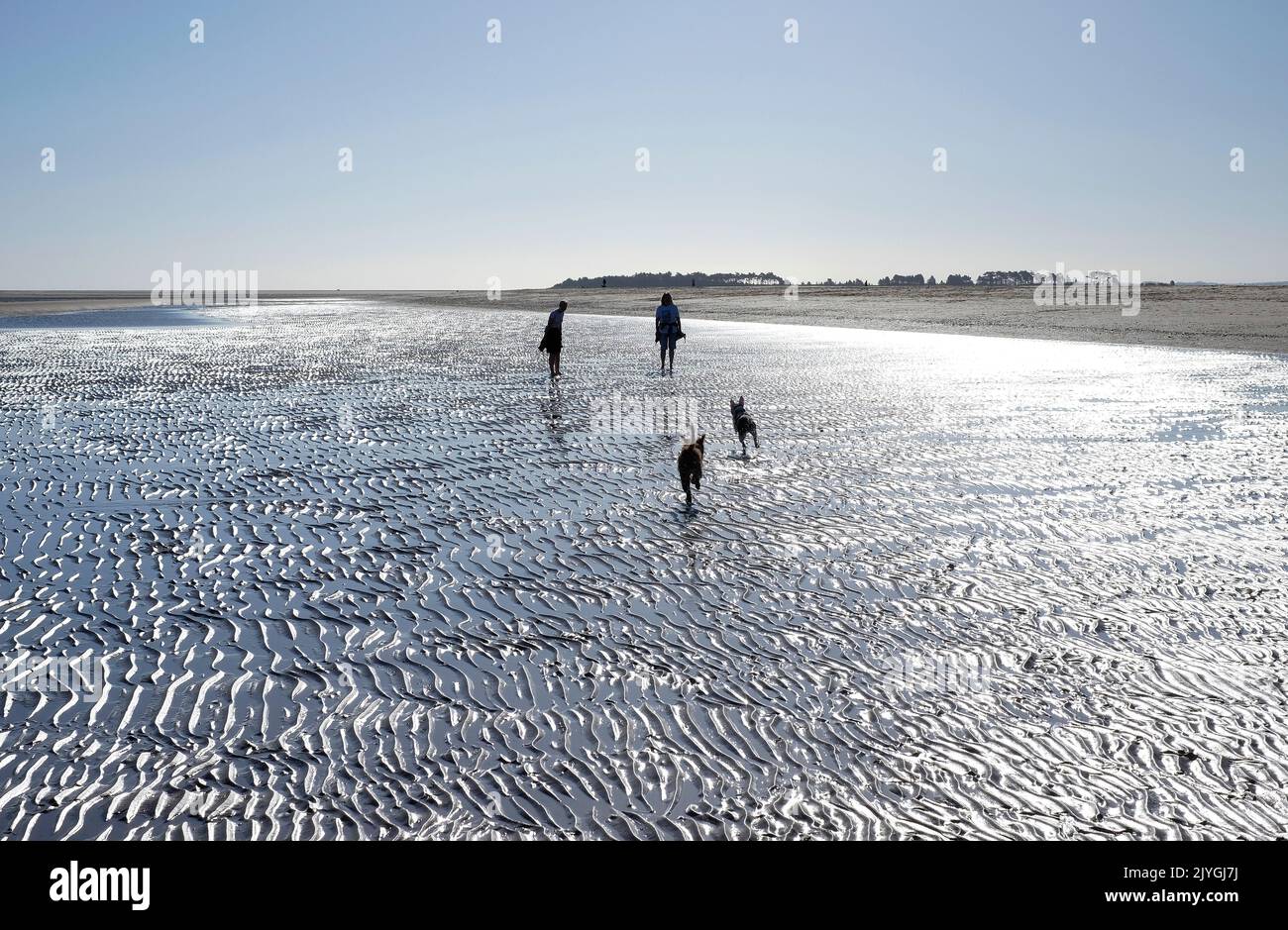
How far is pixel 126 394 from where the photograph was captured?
68.9 ft

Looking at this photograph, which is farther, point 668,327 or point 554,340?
point 668,327

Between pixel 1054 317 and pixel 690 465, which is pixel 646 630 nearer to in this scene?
pixel 690 465

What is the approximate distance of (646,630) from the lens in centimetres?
705

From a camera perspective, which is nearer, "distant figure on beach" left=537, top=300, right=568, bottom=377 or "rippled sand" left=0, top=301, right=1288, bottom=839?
"rippled sand" left=0, top=301, right=1288, bottom=839

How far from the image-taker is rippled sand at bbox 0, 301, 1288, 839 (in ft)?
15.5

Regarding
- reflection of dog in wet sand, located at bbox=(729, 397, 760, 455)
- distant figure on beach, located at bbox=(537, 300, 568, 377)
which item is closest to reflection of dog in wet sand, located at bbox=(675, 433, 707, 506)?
reflection of dog in wet sand, located at bbox=(729, 397, 760, 455)

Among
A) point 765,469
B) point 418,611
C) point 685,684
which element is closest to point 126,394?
point 765,469

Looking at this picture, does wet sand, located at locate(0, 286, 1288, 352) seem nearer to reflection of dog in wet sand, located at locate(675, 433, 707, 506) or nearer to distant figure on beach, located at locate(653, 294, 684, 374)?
distant figure on beach, located at locate(653, 294, 684, 374)

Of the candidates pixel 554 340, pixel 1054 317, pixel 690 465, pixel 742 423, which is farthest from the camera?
pixel 1054 317

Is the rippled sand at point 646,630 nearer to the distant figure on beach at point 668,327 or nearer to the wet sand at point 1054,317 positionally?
the distant figure on beach at point 668,327

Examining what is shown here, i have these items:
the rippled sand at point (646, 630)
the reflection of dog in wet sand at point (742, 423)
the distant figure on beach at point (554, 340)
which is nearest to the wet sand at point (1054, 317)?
the distant figure on beach at point (554, 340)

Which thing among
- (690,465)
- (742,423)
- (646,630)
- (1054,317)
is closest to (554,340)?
(742,423)
